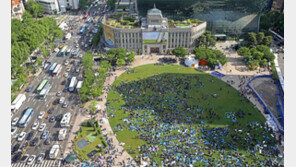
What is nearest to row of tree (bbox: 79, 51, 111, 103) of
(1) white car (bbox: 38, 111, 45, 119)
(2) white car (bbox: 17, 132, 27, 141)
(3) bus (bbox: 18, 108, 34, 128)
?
(1) white car (bbox: 38, 111, 45, 119)

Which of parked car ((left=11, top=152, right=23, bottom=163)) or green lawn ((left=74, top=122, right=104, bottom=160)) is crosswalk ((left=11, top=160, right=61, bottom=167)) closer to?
parked car ((left=11, top=152, right=23, bottom=163))

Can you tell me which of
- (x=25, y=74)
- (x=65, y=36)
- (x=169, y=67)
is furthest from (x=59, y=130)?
(x=65, y=36)

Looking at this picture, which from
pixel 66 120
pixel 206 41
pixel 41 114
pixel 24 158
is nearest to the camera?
pixel 24 158

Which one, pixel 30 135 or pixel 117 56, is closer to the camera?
pixel 30 135

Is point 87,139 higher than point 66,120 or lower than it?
lower

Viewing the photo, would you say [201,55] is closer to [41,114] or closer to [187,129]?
[187,129]

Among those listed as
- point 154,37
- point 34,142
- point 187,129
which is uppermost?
point 154,37

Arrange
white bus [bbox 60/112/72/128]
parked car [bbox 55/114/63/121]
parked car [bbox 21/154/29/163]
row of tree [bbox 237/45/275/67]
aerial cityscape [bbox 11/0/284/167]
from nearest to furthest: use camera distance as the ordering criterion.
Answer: parked car [bbox 21/154/29/163]
aerial cityscape [bbox 11/0/284/167]
white bus [bbox 60/112/72/128]
parked car [bbox 55/114/63/121]
row of tree [bbox 237/45/275/67]

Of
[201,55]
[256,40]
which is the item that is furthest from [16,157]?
[256,40]
